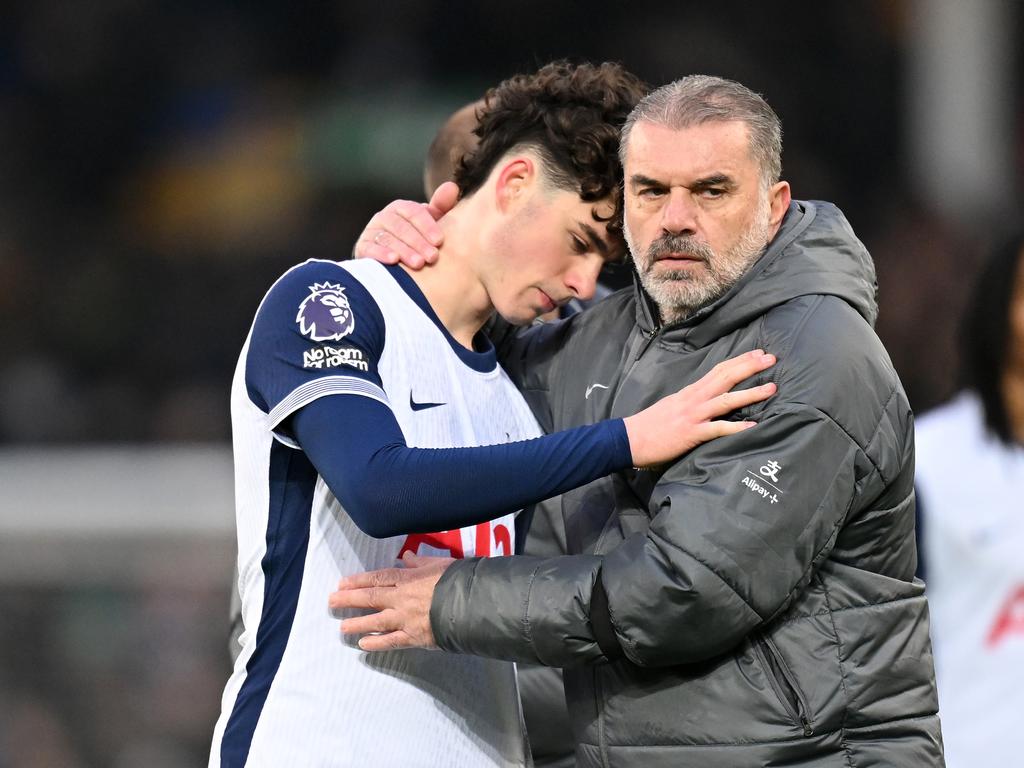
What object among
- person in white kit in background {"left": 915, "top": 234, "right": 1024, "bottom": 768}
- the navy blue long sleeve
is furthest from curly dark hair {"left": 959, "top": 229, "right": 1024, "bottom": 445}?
the navy blue long sleeve

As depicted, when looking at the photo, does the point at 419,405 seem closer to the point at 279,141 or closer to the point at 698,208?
the point at 698,208

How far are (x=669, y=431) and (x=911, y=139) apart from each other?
7.59m

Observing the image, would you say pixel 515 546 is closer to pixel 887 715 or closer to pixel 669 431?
pixel 669 431

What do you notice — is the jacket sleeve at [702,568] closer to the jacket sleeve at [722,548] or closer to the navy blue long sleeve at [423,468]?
the jacket sleeve at [722,548]

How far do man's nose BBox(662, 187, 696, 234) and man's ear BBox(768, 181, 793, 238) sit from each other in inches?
6.2

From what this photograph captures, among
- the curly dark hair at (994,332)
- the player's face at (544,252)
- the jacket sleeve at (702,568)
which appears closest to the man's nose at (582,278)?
the player's face at (544,252)

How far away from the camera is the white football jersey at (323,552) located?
2.57 m

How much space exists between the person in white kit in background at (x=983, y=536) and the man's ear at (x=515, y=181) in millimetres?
1985

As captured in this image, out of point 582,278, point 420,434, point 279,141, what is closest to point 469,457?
point 420,434

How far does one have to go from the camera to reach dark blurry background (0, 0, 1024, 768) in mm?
8352

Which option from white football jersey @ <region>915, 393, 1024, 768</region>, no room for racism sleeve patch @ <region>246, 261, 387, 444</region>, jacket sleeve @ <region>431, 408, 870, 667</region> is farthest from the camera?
white football jersey @ <region>915, 393, 1024, 768</region>

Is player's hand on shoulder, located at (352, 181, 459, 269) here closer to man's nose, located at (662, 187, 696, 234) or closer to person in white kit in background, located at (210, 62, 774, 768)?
person in white kit in background, located at (210, 62, 774, 768)

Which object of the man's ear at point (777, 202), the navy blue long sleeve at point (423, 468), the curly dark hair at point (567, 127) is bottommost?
the navy blue long sleeve at point (423, 468)

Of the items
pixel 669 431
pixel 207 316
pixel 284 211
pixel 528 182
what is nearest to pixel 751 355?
pixel 669 431
